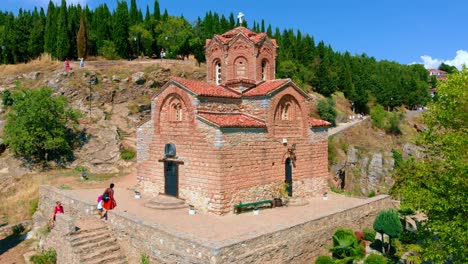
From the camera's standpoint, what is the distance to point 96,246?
13.1 meters

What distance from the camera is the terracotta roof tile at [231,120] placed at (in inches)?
586

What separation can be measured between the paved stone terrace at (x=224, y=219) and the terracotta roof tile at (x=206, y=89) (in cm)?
528

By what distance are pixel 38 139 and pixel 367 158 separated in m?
30.7

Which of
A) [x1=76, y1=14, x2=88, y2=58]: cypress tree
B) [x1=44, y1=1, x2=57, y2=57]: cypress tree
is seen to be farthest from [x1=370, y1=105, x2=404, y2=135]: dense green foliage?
[x1=44, y1=1, x2=57, y2=57]: cypress tree

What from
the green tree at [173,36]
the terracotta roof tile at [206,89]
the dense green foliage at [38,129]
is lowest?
the dense green foliage at [38,129]

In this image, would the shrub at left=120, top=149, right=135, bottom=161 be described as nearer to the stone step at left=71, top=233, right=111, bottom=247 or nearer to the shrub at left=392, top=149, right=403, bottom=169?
the stone step at left=71, top=233, right=111, bottom=247

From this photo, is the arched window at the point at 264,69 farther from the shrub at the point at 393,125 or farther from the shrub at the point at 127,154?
the shrub at the point at 393,125

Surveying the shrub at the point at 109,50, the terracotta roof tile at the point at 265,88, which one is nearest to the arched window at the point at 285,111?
the terracotta roof tile at the point at 265,88

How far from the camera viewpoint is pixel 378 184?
3556 centimetres

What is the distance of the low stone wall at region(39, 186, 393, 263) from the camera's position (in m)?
10.4

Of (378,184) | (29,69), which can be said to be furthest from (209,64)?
(29,69)

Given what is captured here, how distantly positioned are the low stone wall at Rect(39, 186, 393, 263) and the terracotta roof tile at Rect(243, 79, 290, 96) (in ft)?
20.9

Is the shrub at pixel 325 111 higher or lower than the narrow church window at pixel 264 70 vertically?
lower

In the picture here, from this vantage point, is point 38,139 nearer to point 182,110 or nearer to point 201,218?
point 182,110
